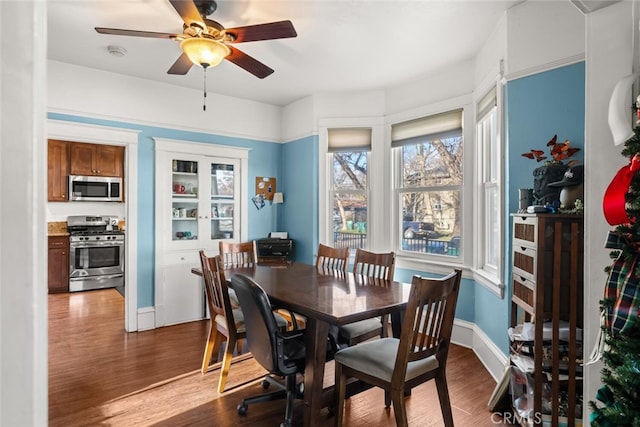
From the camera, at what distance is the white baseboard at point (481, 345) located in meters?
2.71

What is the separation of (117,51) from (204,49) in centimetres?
149

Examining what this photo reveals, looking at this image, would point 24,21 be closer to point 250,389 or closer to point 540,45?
point 250,389

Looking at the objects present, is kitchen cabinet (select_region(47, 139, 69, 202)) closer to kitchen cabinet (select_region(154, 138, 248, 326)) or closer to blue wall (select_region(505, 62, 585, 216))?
kitchen cabinet (select_region(154, 138, 248, 326))

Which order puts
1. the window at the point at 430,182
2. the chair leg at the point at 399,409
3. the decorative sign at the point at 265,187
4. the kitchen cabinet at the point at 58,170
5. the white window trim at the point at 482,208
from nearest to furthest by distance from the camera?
the chair leg at the point at 399,409 < the white window trim at the point at 482,208 < the window at the point at 430,182 < the decorative sign at the point at 265,187 < the kitchen cabinet at the point at 58,170

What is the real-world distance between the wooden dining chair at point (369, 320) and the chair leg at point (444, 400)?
0.55m

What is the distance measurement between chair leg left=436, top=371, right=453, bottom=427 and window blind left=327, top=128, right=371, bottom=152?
115 inches

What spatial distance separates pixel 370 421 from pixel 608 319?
161 centimetres

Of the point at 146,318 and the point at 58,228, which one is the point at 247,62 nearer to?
the point at 146,318

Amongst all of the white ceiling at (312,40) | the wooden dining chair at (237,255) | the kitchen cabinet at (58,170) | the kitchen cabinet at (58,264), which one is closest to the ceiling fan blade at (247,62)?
the white ceiling at (312,40)

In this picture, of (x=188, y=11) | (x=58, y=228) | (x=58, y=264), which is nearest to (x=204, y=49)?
(x=188, y=11)

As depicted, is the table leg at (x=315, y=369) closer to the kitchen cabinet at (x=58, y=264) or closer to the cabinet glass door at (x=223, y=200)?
the cabinet glass door at (x=223, y=200)

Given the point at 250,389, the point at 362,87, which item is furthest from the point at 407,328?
the point at 362,87

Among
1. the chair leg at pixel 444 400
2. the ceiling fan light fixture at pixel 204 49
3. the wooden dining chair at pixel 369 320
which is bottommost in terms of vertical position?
the chair leg at pixel 444 400

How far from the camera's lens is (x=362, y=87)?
417 cm
